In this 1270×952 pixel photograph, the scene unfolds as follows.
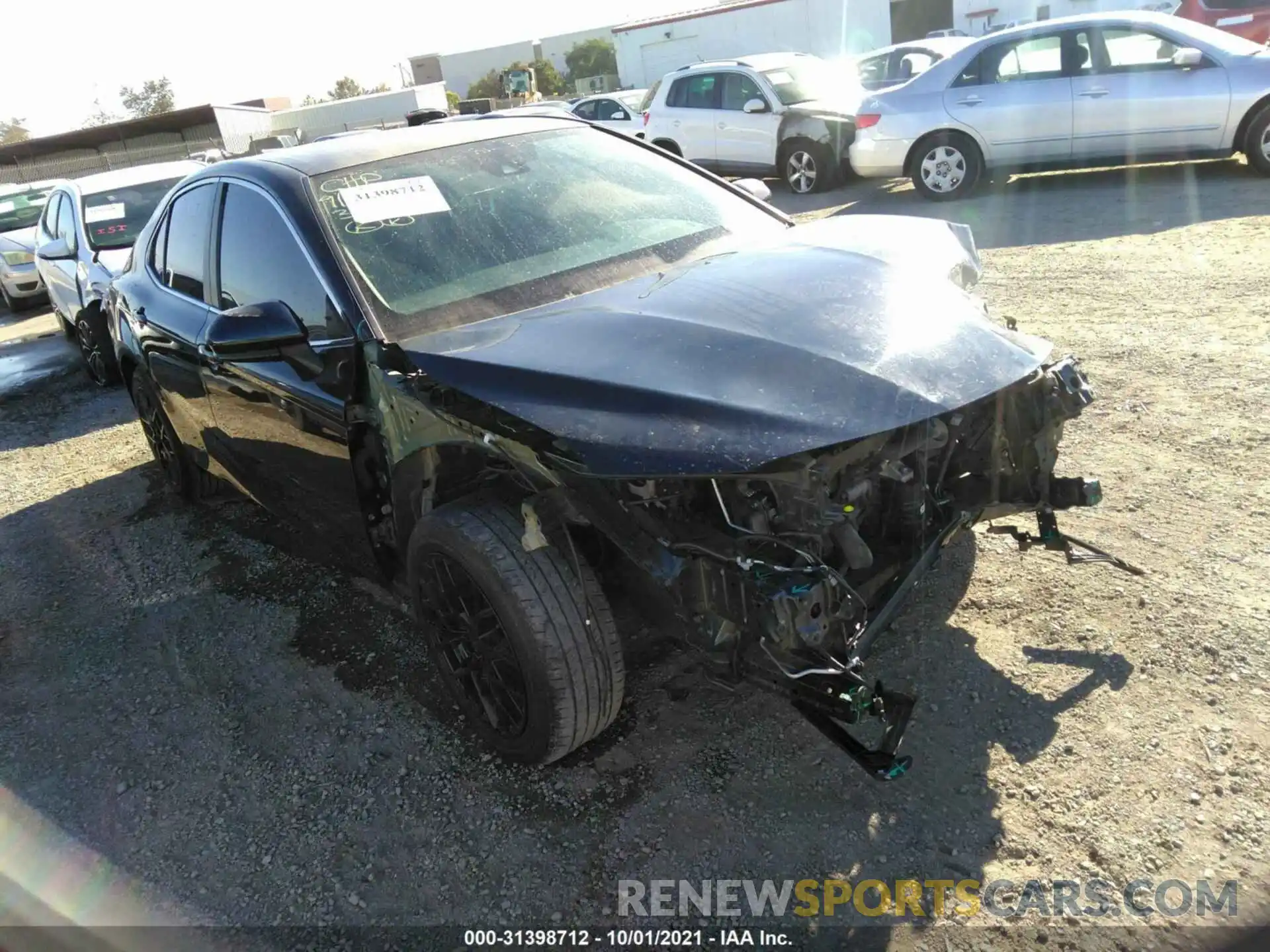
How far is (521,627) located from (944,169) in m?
9.09

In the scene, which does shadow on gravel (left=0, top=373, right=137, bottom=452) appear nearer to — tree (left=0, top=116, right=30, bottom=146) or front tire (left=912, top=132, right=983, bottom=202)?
front tire (left=912, top=132, right=983, bottom=202)

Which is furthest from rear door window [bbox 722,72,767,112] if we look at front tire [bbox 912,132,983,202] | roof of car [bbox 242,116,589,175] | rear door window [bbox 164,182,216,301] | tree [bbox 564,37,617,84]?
tree [bbox 564,37,617,84]

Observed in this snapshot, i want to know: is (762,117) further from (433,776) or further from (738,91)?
(433,776)

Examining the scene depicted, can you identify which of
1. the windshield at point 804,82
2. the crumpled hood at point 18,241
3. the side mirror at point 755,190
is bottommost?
the side mirror at point 755,190

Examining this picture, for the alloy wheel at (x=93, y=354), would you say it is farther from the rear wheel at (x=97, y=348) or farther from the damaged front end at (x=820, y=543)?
the damaged front end at (x=820, y=543)

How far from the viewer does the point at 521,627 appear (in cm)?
243

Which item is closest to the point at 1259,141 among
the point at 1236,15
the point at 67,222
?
the point at 1236,15

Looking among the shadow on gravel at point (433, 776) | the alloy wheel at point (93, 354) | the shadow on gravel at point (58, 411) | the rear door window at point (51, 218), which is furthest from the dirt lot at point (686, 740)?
the rear door window at point (51, 218)

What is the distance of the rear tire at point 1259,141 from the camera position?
27.4ft

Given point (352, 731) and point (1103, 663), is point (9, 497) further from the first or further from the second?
point (1103, 663)

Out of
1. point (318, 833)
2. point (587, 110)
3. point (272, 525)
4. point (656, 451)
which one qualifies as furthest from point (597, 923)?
point (587, 110)

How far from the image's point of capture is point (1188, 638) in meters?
2.91

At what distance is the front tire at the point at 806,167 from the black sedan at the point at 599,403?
8.28 m

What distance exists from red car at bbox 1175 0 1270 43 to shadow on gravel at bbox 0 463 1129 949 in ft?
45.7
